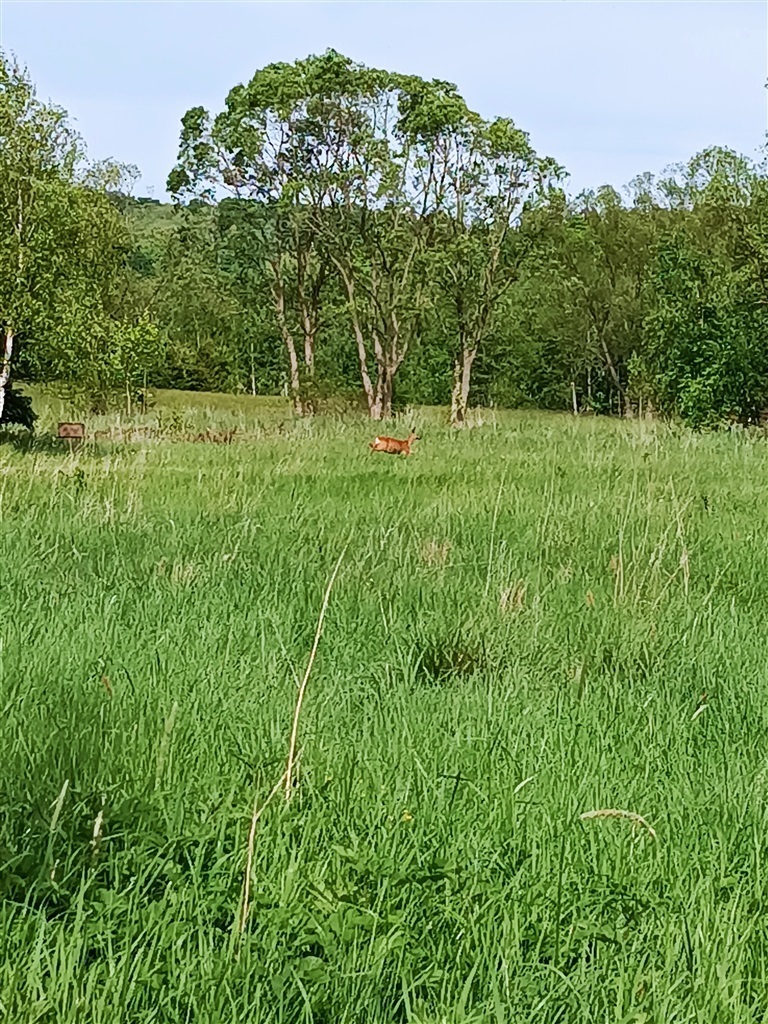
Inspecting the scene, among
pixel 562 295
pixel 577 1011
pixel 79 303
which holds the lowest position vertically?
pixel 577 1011

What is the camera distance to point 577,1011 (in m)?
1.55

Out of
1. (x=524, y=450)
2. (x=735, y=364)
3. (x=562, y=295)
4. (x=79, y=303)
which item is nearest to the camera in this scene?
(x=524, y=450)

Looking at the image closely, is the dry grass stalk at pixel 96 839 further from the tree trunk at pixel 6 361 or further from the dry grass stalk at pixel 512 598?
the tree trunk at pixel 6 361

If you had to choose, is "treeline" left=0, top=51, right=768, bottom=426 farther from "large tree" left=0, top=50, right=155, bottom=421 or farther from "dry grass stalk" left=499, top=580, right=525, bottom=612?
"dry grass stalk" left=499, top=580, right=525, bottom=612

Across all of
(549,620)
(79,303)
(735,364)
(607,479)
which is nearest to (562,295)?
(735,364)

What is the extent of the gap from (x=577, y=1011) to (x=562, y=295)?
146ft

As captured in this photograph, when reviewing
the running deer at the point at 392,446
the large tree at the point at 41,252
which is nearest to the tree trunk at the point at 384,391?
the large tree at the point at 41,252

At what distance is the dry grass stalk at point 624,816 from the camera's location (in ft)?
6.27

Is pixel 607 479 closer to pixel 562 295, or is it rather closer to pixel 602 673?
pixel 602 673

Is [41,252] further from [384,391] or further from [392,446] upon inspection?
[384,391]

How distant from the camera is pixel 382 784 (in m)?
2.17

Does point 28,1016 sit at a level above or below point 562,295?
below

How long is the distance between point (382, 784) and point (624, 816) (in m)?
0.54

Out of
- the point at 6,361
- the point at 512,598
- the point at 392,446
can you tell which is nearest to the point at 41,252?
the point at 6,361
